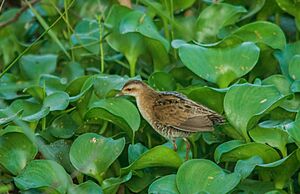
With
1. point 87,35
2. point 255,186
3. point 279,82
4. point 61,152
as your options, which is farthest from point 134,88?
point 87,35

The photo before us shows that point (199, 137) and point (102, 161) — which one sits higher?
point (102, 161)

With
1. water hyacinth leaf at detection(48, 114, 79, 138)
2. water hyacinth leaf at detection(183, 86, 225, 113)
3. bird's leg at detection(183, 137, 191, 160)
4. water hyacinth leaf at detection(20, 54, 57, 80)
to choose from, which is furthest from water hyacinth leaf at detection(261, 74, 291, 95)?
water hyacinth leaf at detection(20, 54, 57, 80)

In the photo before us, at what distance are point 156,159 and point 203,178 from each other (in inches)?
9.2

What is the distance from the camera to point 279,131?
4.06 meters

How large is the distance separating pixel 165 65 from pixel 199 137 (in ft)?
2.13

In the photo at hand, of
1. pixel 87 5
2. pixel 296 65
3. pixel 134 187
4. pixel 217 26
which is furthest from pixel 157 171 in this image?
pixel 87 5

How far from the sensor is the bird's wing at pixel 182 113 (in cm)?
420

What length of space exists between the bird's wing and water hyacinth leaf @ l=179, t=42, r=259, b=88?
0.20m

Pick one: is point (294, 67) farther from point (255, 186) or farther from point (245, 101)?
point (255, 186)

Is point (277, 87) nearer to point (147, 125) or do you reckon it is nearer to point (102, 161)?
point (147, 125)

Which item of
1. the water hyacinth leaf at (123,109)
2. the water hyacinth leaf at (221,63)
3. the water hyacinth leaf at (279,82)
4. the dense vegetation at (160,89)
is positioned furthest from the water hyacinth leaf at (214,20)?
the water hyacinth leaf at (123,109)

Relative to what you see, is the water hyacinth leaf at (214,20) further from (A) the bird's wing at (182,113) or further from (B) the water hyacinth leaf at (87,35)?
(A) the bird's wing at (182,113)

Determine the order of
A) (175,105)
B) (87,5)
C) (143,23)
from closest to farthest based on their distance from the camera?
1. (175,105)
2. (143,23)
3. (87,5)

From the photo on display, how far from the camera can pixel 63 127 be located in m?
4.49
